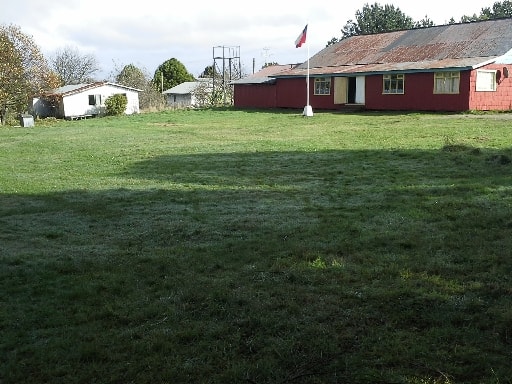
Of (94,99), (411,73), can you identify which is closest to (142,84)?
(94,99)

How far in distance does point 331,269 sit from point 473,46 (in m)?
25.4

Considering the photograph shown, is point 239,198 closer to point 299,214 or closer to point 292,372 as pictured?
point 299,214

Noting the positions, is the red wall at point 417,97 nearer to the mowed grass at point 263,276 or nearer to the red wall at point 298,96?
the red wall at point 298,96

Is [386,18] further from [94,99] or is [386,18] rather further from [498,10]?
[94,99]

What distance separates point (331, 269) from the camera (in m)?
4.86

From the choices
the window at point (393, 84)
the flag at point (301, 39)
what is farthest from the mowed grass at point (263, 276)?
the window at point (393, 84)

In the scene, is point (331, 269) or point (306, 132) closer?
point (331, 269)

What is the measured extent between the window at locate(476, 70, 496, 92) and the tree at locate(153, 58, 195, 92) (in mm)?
43847

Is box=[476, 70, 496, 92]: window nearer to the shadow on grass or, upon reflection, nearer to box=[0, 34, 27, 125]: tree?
the shadow on grass

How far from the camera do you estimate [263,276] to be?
4805mm

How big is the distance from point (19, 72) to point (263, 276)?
3646cm

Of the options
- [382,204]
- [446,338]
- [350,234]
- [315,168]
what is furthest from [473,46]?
[446,338]

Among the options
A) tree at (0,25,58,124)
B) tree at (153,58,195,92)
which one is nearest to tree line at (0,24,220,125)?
tree at (0,25,58,124)

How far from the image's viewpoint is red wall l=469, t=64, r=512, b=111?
24578mm
